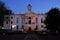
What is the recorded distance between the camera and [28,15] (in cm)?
11400

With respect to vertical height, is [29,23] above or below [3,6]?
below

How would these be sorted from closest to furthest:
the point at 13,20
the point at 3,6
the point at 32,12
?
the point at 3,6 → the point at 13,20 → the point at 32,12

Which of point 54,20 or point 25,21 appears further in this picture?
point 25,21

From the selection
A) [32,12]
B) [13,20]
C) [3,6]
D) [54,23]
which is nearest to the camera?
[54,23]

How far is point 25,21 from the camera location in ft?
373

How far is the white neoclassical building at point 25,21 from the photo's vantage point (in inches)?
4344

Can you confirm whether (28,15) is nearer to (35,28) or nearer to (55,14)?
(35,28)

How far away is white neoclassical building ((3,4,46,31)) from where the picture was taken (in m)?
110

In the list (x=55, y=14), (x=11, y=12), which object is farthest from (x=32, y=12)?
(x=55, y=14)

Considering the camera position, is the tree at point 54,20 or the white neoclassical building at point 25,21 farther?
the white neoclassical building at point 25,21

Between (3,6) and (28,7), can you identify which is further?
(28,7)

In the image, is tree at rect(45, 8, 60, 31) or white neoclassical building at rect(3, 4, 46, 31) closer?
tree at rect(45, 8, 60, 31)

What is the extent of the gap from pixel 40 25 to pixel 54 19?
43.1 m

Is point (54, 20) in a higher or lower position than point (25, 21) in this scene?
higher
